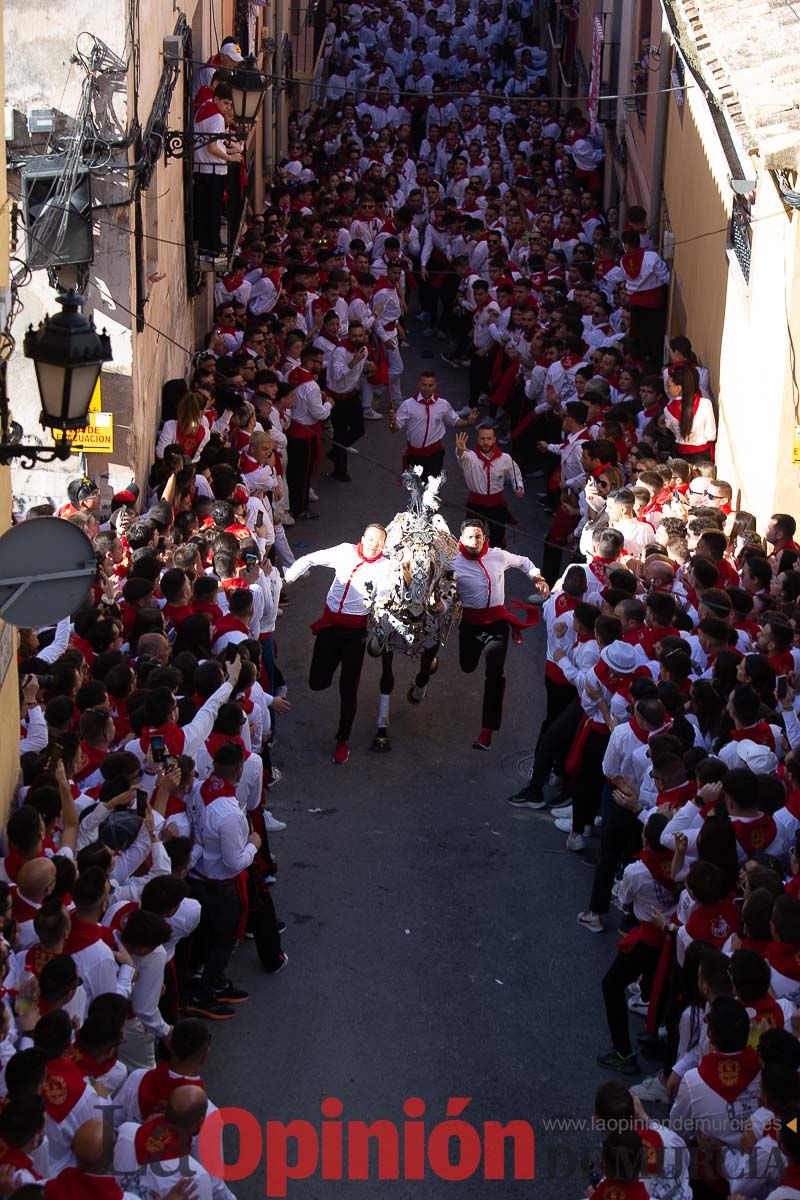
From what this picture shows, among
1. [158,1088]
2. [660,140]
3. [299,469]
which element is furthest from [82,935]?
[660,140]

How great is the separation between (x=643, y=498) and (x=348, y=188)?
1108cm

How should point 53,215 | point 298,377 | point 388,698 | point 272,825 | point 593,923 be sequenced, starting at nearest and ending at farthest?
point 593,923, point 272,825, point 53,215, point 388,698, point 298,377

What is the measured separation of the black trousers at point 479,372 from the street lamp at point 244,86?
350 centimetres

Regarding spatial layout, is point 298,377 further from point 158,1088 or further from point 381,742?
point 158,1088

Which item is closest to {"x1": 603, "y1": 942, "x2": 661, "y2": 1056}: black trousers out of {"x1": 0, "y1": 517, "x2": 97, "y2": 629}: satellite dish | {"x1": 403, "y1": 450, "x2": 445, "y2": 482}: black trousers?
{"x1": 0, "y1": 517, "x2": 97, "y2": 629}: satellite dish

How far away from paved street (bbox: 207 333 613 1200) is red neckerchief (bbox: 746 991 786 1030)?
124cm

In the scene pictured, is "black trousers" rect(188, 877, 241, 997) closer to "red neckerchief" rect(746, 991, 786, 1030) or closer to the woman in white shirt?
"red neckerchief" rect(746, 991, 786, 1030)

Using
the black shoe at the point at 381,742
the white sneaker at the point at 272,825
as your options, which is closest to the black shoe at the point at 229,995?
the white sneaker at the point at 272,825

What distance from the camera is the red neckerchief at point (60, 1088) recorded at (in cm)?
651

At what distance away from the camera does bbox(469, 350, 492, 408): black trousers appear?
1930cm

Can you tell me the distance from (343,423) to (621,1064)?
10.1m

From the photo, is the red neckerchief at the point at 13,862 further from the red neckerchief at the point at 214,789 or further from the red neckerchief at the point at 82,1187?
the red neckerchief at the point at 82,1187

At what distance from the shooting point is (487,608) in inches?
484

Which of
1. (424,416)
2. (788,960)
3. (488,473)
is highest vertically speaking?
(424,416)
